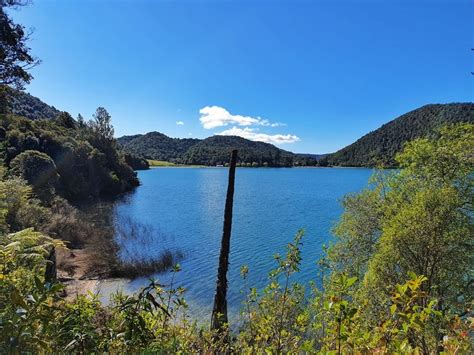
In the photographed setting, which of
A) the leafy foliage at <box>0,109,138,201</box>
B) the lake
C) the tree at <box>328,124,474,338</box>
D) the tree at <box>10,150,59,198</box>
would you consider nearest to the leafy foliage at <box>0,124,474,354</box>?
the tree at <box>328,124,474,338</box>

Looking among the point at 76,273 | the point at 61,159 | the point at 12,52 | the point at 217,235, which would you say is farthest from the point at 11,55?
the point at 61,159

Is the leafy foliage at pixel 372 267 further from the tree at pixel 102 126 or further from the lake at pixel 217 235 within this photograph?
the tree at pixel 102 126

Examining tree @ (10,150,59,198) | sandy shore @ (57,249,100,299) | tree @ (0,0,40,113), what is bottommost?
sandy shore @ (57,249,100,299)

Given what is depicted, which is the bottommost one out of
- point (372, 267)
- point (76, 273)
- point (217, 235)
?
point (76, 273)

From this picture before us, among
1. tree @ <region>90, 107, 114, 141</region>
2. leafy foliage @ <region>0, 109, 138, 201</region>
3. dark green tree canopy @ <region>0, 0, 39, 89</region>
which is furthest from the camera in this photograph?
tree @ <region>90, 107, 114, 141</region>

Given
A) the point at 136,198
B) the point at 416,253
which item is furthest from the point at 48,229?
the point at 136,198

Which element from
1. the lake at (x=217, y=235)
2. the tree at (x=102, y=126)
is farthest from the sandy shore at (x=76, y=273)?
the tree at (x=102, y=126)

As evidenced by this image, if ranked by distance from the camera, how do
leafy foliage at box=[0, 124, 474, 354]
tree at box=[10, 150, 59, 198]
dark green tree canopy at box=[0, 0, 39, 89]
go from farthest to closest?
1. tree at box=[10, 150, 59, 198]
2. dark green tree canopy at box=[0, 0, 39, 89]
3. leafy foliage at box=[0, 124, 474, 354]

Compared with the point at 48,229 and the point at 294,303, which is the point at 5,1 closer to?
the point at 294,303

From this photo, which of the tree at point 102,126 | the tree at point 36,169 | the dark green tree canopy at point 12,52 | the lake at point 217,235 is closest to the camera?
the dark green tree canopy at point 12,52

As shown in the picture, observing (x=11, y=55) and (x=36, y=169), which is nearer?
(x=11, y=55)

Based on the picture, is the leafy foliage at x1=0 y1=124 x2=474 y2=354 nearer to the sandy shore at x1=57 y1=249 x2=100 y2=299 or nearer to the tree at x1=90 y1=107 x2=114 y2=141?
the sandy shore at x1=57 y1=249 x2=100 y2=299

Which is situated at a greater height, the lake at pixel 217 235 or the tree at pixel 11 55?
the tree at pixel 11 55

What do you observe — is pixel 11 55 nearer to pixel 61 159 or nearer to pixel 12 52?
pixel 12 52
